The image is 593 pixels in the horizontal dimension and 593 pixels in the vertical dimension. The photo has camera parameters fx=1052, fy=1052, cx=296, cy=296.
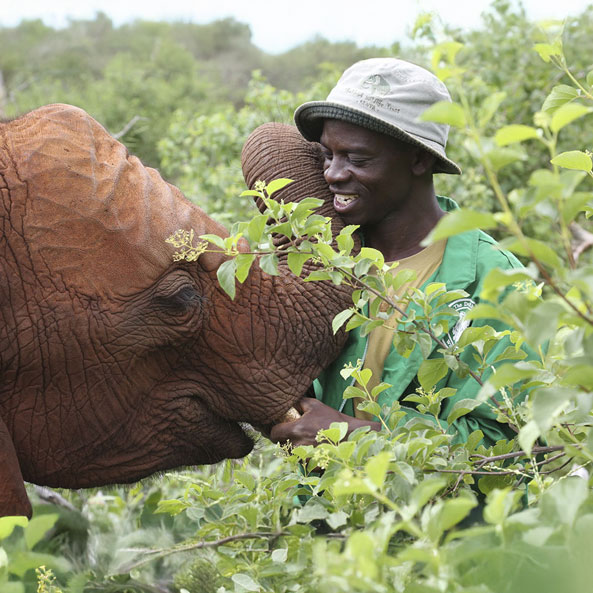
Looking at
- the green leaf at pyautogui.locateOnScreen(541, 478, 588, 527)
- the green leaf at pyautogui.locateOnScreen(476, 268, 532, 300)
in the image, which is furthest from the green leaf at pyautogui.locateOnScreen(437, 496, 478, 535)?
the green leaf at pyautogui.locateOnScreen(476, 268, 532, 300)

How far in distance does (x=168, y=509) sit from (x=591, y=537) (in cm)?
143

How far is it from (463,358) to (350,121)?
0.69 metres

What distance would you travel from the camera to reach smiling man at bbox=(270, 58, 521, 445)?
2734 mm

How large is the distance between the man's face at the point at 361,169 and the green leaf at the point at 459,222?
1.44 metres

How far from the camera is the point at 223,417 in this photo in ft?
9.07

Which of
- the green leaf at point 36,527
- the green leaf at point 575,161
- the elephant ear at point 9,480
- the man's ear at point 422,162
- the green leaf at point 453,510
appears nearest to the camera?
the green leaf at point 453,510

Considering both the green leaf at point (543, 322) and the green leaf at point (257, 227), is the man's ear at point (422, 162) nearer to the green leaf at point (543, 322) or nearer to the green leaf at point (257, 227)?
the green leaf at point (257, 227)

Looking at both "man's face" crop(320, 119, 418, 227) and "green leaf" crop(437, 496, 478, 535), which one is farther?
"man's face" crop(320, 119, 418, 227)

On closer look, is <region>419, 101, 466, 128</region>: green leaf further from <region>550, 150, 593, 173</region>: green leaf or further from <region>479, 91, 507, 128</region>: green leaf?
<region>550, 150, 593, 173</region>: green leaf

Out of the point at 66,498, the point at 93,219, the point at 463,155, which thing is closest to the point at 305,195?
the point at 93,219

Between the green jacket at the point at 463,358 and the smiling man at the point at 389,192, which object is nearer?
the green jacket at the point at 463,358

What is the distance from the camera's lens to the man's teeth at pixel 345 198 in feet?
9.19

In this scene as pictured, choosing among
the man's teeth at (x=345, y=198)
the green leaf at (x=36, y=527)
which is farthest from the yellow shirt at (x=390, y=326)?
the green leaf at (x=36, y=527)

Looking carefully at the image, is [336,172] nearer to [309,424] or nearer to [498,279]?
[309,424]
